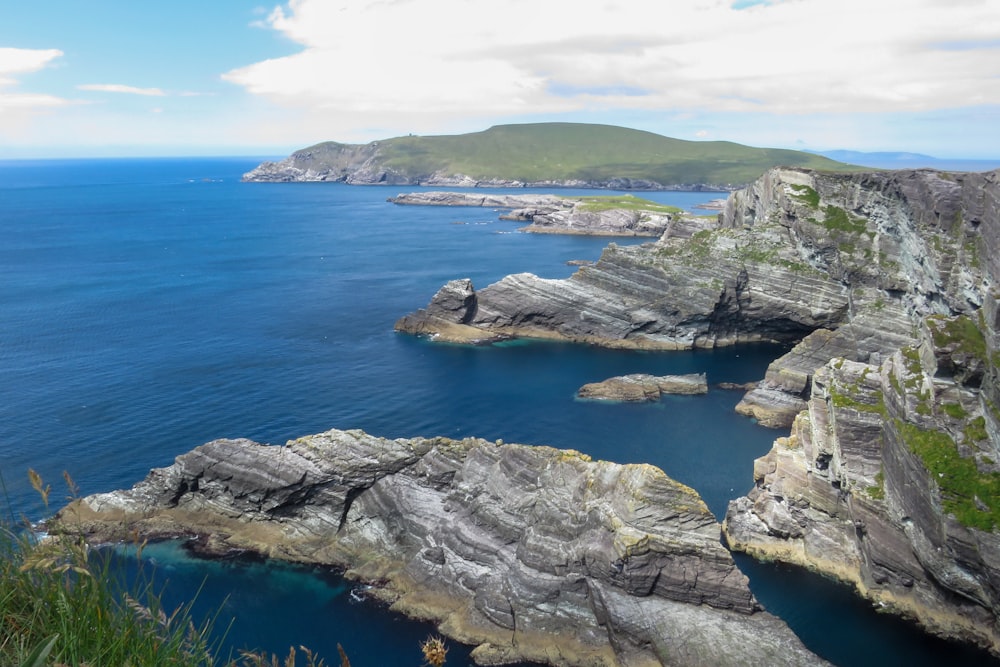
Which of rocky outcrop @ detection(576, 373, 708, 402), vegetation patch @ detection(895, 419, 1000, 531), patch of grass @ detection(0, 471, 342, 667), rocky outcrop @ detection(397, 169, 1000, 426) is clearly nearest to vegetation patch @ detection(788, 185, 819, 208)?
rocky outcrop @ detection(397, 169, 1000, 426)

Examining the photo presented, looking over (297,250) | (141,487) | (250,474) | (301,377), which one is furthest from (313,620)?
(297,250)

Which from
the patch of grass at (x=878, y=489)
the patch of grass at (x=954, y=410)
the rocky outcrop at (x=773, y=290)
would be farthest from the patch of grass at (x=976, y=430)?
the rocky outcrop at (x=773, y=290)

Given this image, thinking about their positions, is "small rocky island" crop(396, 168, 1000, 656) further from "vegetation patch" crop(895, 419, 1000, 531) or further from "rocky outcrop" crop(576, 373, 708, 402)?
"rocky outcrop" crop(576, 373, 708, 402)

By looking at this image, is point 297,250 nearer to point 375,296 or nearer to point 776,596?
point 375,296

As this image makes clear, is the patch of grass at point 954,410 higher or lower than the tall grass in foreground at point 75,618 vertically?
lower

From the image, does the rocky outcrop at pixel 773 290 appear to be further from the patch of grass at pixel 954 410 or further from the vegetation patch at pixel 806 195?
the patch of grass at pixel 954 410
